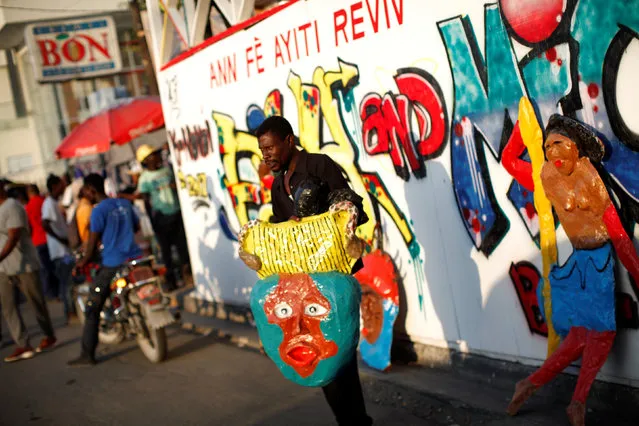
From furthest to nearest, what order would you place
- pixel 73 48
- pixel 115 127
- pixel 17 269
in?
pixel 73 48 < pixel 115 127 < pixel 17 269

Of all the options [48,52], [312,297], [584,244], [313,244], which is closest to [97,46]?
[48,52]

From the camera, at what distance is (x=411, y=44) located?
612cm

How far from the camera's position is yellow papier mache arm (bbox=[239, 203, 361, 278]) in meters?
4.11

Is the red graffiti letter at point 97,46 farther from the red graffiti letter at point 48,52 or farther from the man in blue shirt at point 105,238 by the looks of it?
the man in blue shirt at point 105,238

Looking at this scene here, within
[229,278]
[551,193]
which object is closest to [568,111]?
[551,193]

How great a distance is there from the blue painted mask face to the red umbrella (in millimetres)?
10517

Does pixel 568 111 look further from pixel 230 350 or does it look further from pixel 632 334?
pixel 230 350

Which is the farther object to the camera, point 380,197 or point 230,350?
point 230,350

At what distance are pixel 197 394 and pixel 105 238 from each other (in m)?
2.43

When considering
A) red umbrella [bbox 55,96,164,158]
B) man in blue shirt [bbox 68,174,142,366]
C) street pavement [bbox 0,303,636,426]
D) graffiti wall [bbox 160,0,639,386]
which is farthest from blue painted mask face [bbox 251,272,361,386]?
red umbrella [bbox 55,96,164,158]

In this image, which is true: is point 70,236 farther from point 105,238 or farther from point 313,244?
point 313,244

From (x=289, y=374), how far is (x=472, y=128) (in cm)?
252

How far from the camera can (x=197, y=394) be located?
712 cm

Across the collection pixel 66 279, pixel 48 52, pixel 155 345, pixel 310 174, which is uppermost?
pixel 48 52
